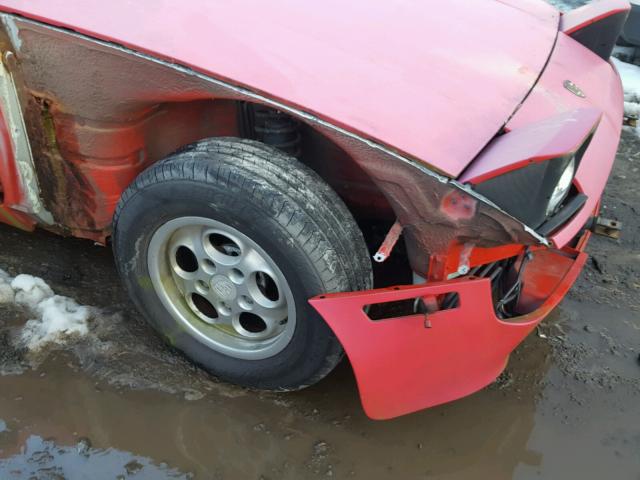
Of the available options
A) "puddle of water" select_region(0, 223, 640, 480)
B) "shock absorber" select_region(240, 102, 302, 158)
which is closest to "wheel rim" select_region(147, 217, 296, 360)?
"puddle of water" select_region(0, 223, 640, 480)

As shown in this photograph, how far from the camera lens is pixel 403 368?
1.87m

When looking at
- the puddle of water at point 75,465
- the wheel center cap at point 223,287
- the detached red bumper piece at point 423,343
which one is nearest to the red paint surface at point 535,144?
the detached red bumper piece at point 423,343

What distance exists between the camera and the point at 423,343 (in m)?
1.83

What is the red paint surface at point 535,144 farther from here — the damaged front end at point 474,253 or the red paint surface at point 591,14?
the red paint surface at point 591,14

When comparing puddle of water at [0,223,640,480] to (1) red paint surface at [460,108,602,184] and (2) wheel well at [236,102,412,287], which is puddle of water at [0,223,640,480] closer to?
(2) wheel well at [236,102,412,287]

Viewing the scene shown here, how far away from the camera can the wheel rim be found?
1970 millimetres

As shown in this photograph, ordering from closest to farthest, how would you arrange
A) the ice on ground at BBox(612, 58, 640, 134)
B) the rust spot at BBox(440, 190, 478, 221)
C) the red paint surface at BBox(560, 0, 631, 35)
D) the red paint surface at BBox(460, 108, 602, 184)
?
the red paint surface at BBox(460, 108, 602, 184) → the rust spot at BBox(440, 190, 478, 221) → the red paint surface at BBox(560, 0, 631, 35) → the ice on ground at BBox(612, 58, 640, 134)

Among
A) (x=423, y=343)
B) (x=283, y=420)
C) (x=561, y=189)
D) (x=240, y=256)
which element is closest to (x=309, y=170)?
(x=240, y=256)

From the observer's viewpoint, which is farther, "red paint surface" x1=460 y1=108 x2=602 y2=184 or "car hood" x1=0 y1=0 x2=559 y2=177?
"car hood" x1=0 y1=0 x2=559 y2=177

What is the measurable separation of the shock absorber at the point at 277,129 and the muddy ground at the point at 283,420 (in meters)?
0.92

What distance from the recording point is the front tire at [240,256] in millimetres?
1818

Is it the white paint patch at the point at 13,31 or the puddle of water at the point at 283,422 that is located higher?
the white paint patch at the point at 13,31

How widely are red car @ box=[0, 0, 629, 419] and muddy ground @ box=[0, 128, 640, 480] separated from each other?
7.2 inches

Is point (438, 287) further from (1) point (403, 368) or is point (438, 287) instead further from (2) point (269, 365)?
(2) point (269, 365)
